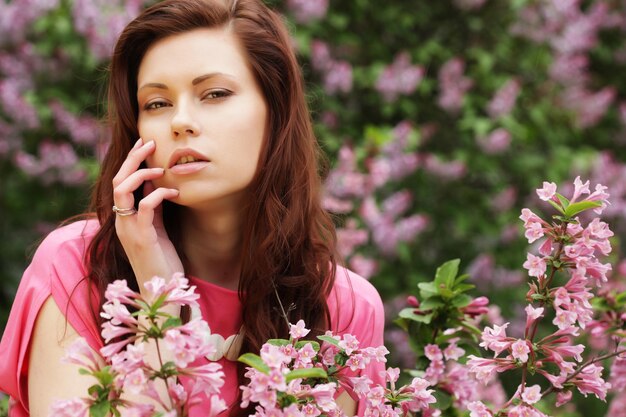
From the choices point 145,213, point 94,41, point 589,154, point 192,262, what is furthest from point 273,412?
point 589,154

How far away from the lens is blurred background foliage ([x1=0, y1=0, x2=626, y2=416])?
417 cm

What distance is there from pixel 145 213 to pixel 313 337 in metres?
0.50

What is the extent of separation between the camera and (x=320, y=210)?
2299mm

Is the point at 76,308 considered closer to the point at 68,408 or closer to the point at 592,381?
the point at 68,408

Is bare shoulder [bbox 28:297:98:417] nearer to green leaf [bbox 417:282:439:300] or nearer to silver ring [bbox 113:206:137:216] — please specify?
silver ring [bbox 113:206:137:216]

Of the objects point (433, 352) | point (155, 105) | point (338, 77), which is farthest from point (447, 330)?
point (338, 77)

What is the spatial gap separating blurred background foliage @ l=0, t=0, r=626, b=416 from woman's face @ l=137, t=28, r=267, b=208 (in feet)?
6.06

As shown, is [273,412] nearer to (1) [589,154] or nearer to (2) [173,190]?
(2) [173,190]

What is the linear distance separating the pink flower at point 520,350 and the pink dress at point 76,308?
1.70 ft

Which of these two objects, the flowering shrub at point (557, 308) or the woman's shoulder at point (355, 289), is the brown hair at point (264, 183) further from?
the flowering shrub at point (557, 308)

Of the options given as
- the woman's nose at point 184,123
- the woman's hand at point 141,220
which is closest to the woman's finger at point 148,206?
the woman's hand at point 141,220

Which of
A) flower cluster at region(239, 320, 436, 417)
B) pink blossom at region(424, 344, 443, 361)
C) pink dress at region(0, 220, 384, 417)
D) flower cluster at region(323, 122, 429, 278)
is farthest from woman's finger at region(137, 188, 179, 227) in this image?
flower cluster at region(323, 122, 429, 278)

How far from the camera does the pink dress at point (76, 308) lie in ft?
6.55

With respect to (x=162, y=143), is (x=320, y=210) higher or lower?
lower
